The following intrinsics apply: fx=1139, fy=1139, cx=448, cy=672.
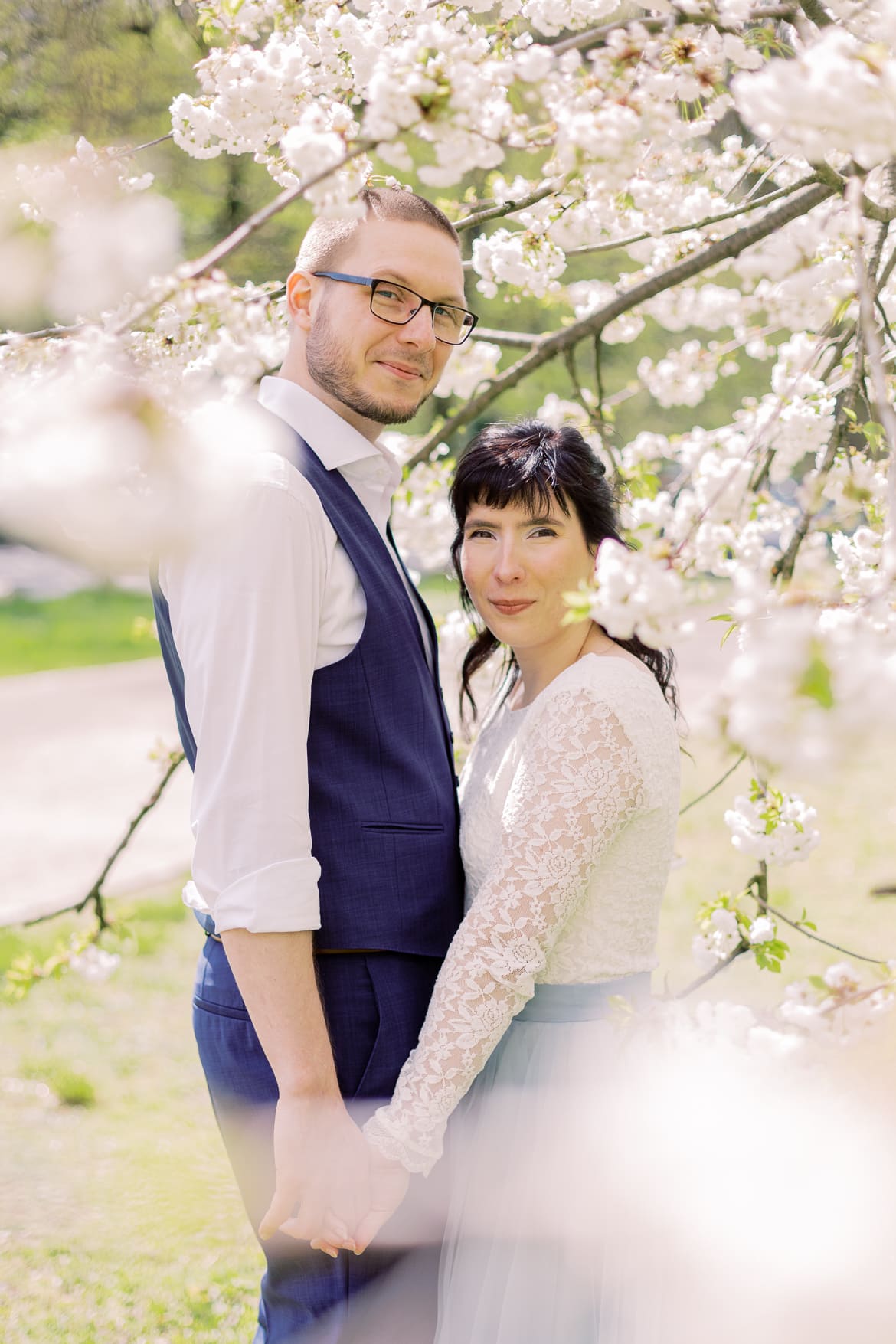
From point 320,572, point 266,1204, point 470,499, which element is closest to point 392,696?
point 320,572

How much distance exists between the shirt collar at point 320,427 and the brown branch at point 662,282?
24.0 inches

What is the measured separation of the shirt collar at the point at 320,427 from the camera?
5.90ft

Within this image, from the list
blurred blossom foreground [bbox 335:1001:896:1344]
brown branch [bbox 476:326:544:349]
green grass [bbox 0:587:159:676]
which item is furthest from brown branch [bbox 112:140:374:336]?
green grass [bbox 0:587:159:676]

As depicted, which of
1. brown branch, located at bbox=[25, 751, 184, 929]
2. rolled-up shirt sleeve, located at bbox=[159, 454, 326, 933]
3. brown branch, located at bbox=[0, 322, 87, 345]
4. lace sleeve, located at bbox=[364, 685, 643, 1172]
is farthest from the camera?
brown branch, located at bbox=[25, 751, 184, 929]

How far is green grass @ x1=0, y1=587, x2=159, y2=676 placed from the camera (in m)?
12.3

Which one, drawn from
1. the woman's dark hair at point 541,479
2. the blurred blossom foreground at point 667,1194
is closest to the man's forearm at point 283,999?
the blurred blossom foreground at point 667,1194

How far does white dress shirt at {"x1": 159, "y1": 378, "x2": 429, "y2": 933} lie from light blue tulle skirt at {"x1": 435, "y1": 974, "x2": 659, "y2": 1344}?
576 mm

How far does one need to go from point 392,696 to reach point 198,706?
30 centimetres

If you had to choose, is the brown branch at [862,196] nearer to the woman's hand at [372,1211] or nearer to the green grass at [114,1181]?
the woman's hand at [372,1211]

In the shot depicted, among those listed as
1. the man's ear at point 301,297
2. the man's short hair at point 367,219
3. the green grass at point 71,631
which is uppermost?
the man's short hair at point 367,219

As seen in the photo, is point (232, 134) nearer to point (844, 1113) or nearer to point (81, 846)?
point (844, 1113)

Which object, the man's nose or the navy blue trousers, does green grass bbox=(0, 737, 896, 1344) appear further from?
the man's nose

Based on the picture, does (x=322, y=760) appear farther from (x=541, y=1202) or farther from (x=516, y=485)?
(x=541, y=1202)

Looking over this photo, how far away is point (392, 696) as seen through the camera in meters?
1.75
